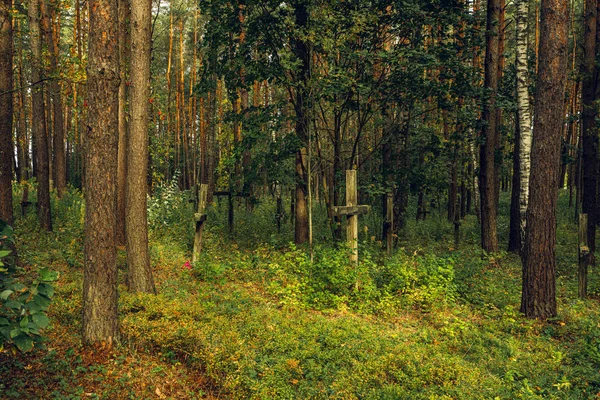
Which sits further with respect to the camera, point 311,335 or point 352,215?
point 352,215

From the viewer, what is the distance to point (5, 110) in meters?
9.02

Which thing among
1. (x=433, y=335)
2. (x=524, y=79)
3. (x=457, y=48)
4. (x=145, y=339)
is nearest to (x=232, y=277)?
(x=145, y=339)

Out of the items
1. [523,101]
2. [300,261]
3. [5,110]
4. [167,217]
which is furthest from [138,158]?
[523,101]

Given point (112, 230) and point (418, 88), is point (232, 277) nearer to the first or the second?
point (112, 230)

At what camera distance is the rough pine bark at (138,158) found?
25.1ft

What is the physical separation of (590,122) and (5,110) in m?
16.7

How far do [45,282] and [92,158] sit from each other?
251 centimetres

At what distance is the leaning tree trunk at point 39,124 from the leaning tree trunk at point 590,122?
16.6 metres

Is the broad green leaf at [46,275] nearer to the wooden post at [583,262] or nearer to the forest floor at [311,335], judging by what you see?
the forest floor at [311,335]

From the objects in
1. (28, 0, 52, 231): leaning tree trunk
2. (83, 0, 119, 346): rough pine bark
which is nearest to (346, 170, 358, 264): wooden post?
(83, 0, 119, 346): rough pine bark

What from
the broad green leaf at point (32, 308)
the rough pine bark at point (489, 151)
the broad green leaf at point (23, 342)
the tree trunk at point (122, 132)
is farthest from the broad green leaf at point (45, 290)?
Answer: the rough pine bark at point (489, 151)

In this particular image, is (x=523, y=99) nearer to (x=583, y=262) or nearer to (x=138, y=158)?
(x=583, y=262)

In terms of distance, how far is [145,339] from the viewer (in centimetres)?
598

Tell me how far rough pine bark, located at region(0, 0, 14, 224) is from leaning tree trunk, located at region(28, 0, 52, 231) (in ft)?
6.29
